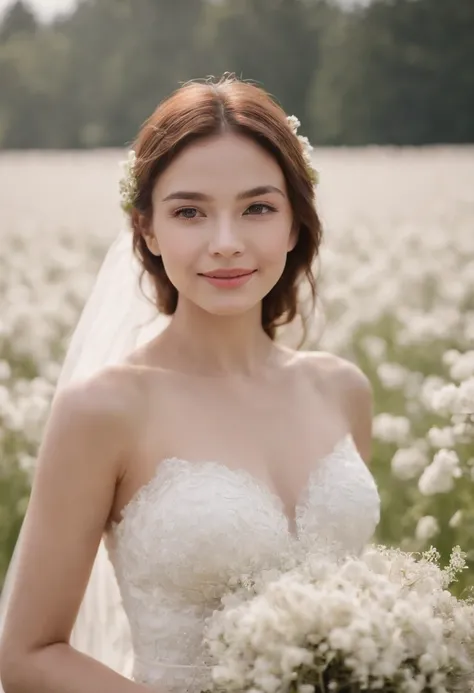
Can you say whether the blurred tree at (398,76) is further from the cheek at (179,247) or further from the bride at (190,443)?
the cheek at (179,247)

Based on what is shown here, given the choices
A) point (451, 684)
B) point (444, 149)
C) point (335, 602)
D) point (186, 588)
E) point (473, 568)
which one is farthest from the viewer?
point (444, 149)

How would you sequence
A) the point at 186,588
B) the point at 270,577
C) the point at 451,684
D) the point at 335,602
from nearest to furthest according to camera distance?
the point at 335,602 < the point at 451,684 < the point at 270,577 < the point at 186,588

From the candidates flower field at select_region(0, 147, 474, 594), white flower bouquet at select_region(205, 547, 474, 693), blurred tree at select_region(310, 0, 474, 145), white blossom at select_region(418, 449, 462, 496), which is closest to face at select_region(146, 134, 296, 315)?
flower field at select_region(0, 147, 474, 594)

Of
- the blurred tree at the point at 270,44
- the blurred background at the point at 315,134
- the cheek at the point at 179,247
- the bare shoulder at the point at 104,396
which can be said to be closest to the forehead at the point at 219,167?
the cheek at the point at 179,247

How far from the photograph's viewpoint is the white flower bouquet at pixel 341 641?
1703 millimetres

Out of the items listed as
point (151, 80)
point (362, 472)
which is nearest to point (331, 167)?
point (151, 80)

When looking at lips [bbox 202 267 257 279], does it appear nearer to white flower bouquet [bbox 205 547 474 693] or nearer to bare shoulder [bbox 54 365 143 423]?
bare shoulder [bbox 54 365 143 423]

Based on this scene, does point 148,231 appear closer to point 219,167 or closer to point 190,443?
point 219,167

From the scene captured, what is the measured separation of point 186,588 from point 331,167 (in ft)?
19.2

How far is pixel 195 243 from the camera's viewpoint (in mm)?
2514

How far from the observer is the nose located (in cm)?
247

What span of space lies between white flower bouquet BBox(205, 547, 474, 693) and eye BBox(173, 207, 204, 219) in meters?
1.06

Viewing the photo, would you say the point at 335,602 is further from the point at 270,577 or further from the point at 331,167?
the point at 331,167

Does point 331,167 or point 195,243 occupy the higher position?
point 331,167
